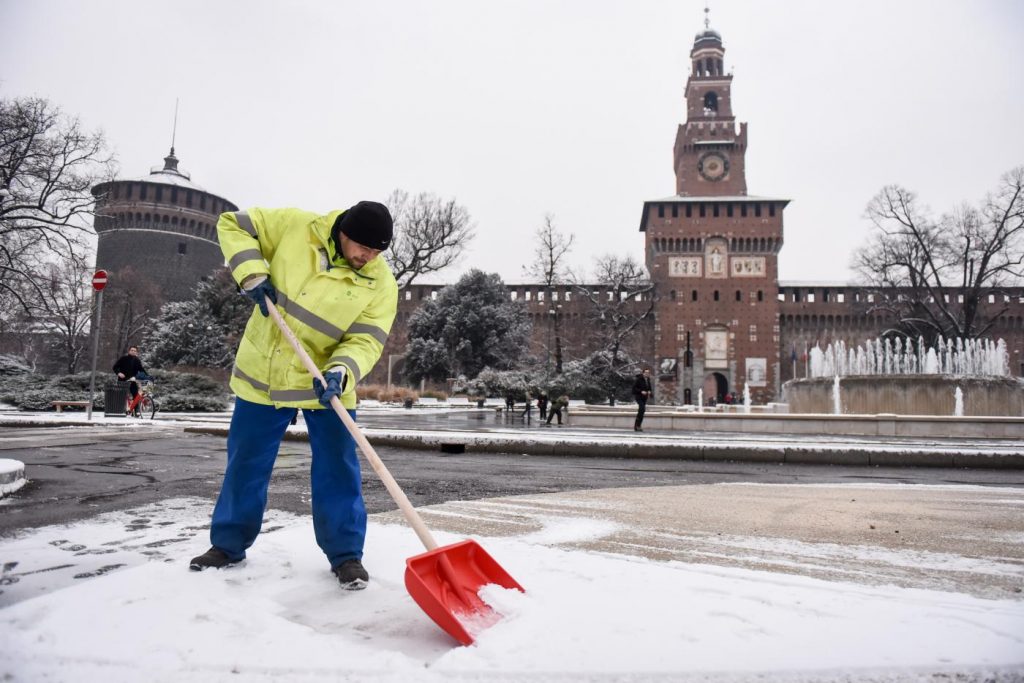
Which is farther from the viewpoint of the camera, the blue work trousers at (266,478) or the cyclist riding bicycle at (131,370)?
the cyclist riding bicycle at (131,370)

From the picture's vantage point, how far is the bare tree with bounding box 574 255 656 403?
3481 cm

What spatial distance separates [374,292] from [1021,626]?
227 cm

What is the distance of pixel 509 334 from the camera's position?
1431 inches

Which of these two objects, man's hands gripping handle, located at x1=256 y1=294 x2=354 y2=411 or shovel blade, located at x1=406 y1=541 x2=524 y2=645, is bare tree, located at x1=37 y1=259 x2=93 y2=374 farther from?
shovel blade, located at x1=406 y1=541 x2=524 y2=645

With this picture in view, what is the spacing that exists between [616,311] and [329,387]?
3458 cm

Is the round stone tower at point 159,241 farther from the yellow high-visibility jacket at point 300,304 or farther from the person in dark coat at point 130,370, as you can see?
the yellow high-visibility jacket at point 300,304

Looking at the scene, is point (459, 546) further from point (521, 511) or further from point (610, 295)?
point (610, 295)

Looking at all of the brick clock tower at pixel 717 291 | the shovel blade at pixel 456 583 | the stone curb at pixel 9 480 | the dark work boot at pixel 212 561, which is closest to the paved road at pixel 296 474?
the stone curb at pixel 9 480

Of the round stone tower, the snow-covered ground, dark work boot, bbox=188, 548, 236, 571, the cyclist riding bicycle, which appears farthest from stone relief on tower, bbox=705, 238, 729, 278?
dark work boot, bbox=188, 548, 236, 571

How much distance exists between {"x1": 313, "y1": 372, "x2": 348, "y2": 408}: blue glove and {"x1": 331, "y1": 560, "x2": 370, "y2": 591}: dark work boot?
0.55 metres

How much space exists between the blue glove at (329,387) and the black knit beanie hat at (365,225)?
0.49 m

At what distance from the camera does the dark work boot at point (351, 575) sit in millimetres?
2090

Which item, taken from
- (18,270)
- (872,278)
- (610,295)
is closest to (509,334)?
(610,295)

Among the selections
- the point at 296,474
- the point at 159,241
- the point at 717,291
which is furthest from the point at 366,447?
the point at 159,241
